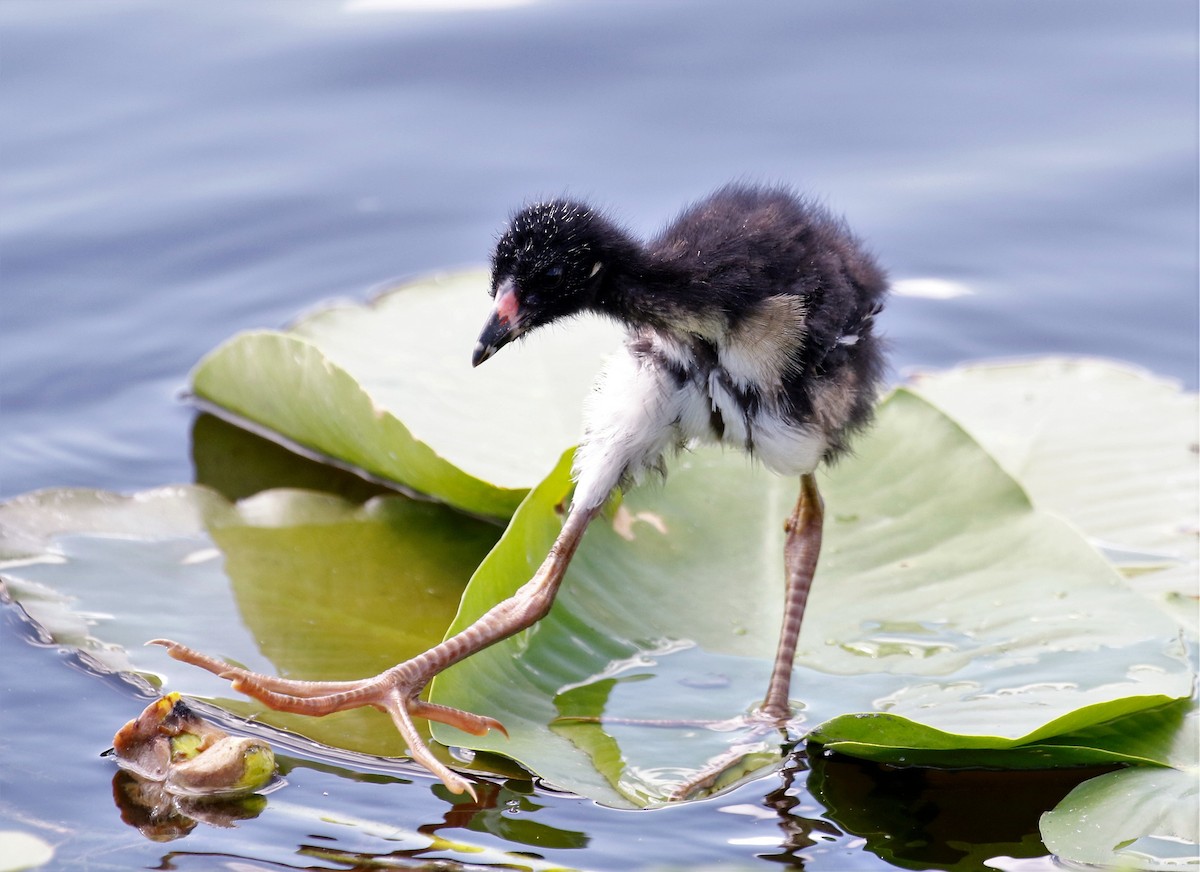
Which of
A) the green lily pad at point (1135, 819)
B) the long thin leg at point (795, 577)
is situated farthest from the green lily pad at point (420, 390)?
the green lily pad at point (1135, 819)

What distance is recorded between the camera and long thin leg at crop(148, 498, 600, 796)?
2975 millimetres

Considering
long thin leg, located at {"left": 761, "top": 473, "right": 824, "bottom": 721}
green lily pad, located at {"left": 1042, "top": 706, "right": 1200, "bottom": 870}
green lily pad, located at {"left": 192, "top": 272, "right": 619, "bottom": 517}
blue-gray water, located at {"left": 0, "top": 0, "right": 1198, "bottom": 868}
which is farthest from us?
blue-gray water, located at {"left": 0, "top": 0, "right": 1198, "bottom": 868}

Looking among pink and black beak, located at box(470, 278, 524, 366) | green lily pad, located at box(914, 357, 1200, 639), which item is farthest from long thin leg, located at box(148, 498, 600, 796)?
green lily pad, located at box(914, 357, 1200, 639)

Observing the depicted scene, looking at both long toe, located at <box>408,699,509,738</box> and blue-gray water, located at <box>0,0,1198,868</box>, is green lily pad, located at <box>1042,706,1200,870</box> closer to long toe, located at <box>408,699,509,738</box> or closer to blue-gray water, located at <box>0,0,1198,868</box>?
long toe, located at <box>408,699,509,738</box>

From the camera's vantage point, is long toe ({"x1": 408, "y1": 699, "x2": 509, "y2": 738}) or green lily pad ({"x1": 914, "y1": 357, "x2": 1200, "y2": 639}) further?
green lily pad ({"x1": 914, "y1": 357, "x2": 1200, "y2": 639})

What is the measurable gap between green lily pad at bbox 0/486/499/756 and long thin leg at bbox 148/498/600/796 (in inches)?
3.8

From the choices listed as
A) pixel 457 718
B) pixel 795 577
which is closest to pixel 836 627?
pixel 795 577

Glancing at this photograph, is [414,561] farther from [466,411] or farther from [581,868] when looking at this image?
[581,868]

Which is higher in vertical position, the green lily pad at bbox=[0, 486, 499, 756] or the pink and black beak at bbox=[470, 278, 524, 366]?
the pink and black beak at bbox=[470, 278, 524, 366]

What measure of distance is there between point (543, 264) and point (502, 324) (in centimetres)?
14

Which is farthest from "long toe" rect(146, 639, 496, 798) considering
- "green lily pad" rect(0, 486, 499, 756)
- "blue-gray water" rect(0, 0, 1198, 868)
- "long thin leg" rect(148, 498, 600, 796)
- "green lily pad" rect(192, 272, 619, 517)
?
"blue-gray water" rect(0, 0, 1198, 868)

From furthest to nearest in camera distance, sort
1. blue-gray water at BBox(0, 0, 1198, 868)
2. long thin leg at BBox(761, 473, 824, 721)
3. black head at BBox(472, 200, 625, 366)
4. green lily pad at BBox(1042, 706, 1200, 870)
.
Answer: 1. blue-gray water at BBox(0, 0, 1198, 868)
2. long thin leg at BBox(761, 473, 824, 721)
3. black head at BBox(472, 200, 625, 366)
4. green lily pad at BBox(1042, 706, 1200, 870)

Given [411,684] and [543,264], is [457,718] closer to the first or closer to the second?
[411,684]

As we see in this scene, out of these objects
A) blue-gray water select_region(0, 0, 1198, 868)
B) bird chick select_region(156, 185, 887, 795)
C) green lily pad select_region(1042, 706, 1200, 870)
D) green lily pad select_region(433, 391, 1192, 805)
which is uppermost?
blue-gray water select_region(0, 0, 1198, 868)
